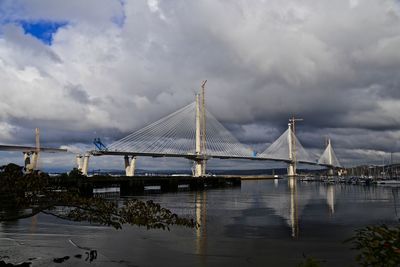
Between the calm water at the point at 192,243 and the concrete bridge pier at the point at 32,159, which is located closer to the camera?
the calm water at the point at 192,243

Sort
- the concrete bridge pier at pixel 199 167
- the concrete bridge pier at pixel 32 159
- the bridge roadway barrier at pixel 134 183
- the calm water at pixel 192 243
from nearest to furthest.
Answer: the calm water at pixel 192 243 → the bridge roadway barrier at pixel 134 183 → the concrete bridge pier at pixel 32 159 → the concrete bridge pier at pixel 199 167

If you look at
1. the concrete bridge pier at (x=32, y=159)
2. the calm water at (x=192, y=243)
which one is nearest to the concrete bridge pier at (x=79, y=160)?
the concrete bridge pier at (x=32, y=159)

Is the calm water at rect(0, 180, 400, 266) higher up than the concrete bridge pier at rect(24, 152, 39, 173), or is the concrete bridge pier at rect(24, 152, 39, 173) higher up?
the concrete bridge pier at rect(24, 152, 39, 173)

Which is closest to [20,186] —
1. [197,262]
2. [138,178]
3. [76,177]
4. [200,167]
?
[197,262]

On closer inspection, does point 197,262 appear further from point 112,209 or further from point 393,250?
point 393,250

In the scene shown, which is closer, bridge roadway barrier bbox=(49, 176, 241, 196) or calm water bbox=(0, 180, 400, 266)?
calm water bbox=(0, 180, 400, 266)

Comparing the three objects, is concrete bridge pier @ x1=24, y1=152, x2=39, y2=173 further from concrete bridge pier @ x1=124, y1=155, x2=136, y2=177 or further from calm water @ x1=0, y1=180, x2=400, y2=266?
calm water @ x1=0, y1=180, x2=400, y2=266

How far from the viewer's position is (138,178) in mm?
78812

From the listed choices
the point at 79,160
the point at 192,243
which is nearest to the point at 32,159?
the point at 79,160

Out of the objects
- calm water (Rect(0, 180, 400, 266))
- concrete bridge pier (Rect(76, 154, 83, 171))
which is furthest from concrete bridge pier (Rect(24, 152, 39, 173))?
calm water (Rect(0, 180, 400, 266))

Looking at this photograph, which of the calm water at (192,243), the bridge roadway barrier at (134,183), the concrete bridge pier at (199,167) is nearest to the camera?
the calm water at (192,243)

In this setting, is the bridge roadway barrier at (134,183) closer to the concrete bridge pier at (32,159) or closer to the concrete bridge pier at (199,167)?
the concrete bridge pier at (199,167)

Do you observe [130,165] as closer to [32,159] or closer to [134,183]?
[134,183]

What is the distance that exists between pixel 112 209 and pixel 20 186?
2611mm
